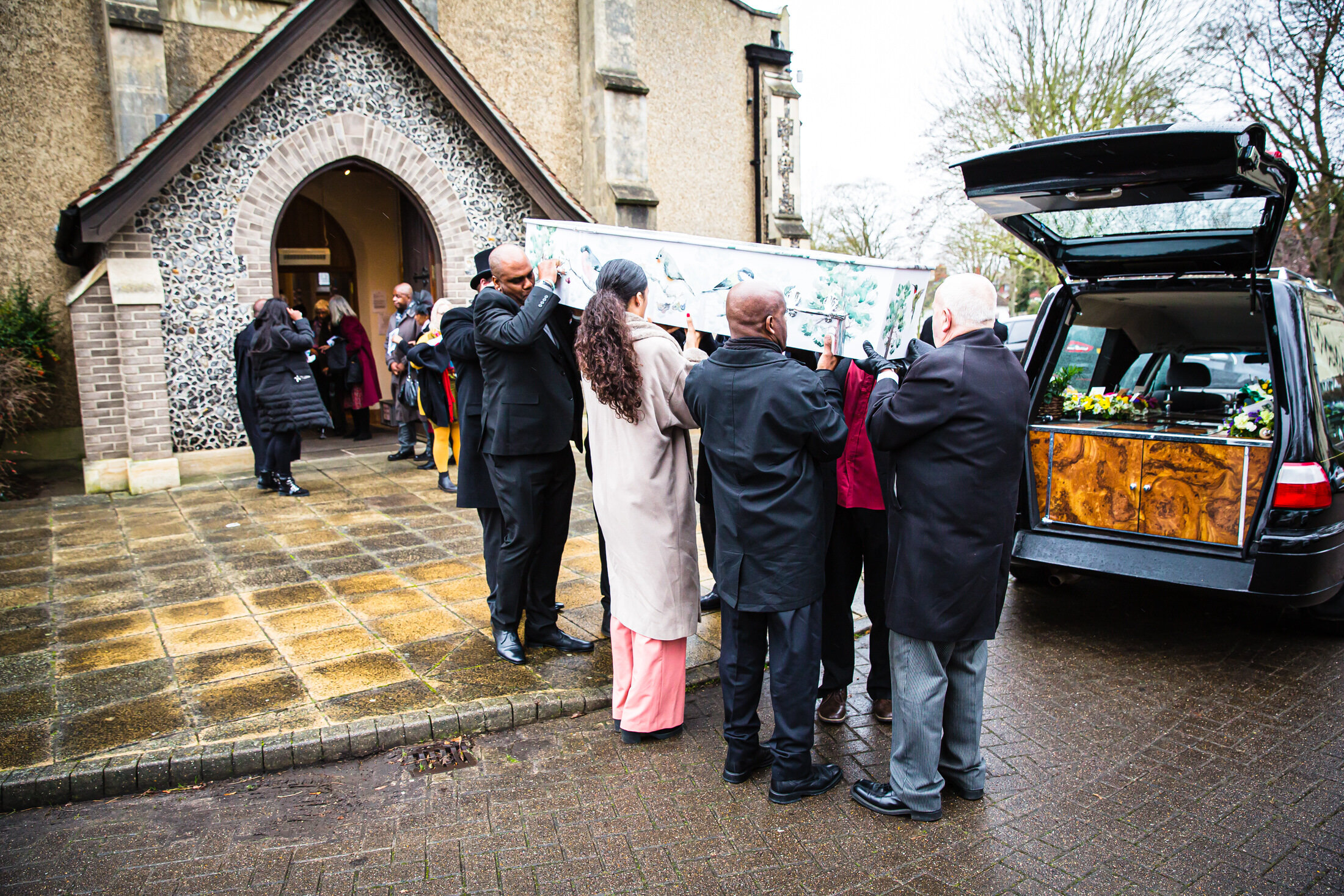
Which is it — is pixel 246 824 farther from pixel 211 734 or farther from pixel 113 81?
pixel 113 81

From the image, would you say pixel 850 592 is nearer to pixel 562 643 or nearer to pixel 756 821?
pixel 756 821

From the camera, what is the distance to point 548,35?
12.8 m

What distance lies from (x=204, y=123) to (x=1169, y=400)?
9.20 m

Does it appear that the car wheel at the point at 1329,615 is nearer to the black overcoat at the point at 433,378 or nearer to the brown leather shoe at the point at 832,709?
the brown leather shoe at the point at 832,709

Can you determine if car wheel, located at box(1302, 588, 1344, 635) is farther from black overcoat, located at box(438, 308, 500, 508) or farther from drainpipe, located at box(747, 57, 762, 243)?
drainpipe, located at box(747, 57, 762, 243)

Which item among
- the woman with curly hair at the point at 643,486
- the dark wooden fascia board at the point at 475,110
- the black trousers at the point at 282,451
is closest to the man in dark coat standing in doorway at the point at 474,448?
the woman with curly hair at the point at 643,486

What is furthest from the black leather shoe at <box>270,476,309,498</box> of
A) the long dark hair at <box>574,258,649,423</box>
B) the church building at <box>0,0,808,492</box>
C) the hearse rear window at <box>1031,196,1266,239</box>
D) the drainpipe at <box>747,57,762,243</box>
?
the drainpipe at <box>747,57,762,243</box>

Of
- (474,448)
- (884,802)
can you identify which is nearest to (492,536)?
(474,448)

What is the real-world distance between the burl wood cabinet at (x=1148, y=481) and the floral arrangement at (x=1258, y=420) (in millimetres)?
125

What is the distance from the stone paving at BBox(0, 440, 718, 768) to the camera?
13.1 ft

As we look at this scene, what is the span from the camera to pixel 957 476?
303cm

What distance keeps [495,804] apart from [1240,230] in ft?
15.3

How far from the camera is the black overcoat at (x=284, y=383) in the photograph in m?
8.26

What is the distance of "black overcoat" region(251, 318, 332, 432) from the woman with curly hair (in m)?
5.56
